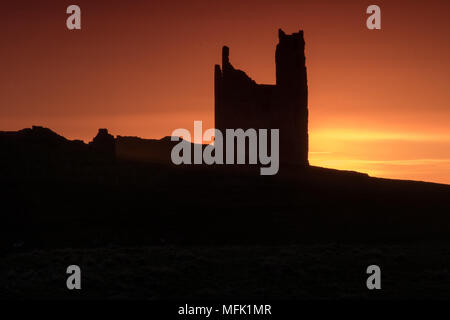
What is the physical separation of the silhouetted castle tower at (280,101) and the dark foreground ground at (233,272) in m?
27.9

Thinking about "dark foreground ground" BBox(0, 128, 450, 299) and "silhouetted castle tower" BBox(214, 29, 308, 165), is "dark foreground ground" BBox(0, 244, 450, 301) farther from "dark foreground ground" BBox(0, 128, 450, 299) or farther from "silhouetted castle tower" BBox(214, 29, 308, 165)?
"silhouetted castle tower" BBox(214, 29, 308, 165)

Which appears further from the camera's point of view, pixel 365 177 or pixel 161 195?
pixel 365 177

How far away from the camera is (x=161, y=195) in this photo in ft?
147

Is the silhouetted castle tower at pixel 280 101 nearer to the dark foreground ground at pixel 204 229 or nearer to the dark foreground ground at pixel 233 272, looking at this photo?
the dark foreground ground at pixel 204 229

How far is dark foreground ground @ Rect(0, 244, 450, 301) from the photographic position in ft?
82.4

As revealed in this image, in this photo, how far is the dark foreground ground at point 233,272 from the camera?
82.4 ft

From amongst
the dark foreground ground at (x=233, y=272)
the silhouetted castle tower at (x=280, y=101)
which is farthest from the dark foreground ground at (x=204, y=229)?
the silhouetted castle tower at (x=280, y=101)

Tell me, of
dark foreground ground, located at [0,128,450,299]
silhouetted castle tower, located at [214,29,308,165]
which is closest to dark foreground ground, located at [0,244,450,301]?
dark foreground ground, located at [0,128,450,299]

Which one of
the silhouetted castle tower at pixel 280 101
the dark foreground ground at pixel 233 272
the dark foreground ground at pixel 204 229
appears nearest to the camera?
the dark foreground ground at pixel 233 272

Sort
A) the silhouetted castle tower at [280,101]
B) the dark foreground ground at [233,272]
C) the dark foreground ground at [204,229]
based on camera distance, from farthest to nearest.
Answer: the silhouetted castle tower at [280,101] → the dark foreground ground at [204,229] → the dark foreground ground at [233,272]

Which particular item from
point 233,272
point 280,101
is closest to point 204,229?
point 233,272

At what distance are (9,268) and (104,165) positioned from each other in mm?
21497
